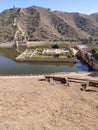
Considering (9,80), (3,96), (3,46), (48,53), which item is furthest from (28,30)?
(3,96)

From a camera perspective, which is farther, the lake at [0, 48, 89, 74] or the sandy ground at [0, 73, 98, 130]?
the lake at [0, 48, 89, 74]

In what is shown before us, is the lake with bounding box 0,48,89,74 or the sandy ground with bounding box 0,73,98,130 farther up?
the lake with bounding box 0,48,89,74

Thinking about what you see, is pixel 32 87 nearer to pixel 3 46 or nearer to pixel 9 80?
pixel 9 80

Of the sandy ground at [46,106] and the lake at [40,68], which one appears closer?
the sandy ground at [46,106]

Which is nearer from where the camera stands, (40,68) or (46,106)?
(46,106)

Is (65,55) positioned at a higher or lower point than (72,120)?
higher

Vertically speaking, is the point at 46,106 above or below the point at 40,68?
below

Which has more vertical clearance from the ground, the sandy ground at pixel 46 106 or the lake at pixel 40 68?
the lake at pixel 40 68

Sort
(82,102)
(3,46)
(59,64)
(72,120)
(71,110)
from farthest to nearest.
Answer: (3,46) < (59,64) < (82,102) < (71,110) < (72,120)
